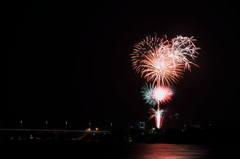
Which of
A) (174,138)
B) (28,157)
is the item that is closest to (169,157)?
(28,157)

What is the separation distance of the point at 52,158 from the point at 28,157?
298 centimetres

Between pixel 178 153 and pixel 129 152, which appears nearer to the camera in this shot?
pixel 178 153

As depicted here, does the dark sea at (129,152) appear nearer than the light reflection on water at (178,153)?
No

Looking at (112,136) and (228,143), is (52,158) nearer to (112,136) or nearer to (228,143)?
(228,143)

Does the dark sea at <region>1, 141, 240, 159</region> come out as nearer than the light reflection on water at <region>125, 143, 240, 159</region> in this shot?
No

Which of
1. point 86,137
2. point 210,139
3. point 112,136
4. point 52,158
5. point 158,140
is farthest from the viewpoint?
point 86,137

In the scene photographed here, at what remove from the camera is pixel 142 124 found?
168125 millimetres

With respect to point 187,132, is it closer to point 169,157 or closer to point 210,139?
point 210,139

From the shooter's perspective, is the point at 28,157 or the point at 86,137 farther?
the point at 86,137

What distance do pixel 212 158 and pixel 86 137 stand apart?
2900 inches

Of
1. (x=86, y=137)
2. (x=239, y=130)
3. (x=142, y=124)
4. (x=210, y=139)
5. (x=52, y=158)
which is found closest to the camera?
(x=52, y=158)

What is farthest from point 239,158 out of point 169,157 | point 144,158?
point 144,158

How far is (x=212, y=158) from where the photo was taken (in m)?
34.1

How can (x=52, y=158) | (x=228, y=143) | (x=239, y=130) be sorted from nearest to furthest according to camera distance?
(x=52, y=158), (x=228, y=143), (x=239, y=130)
